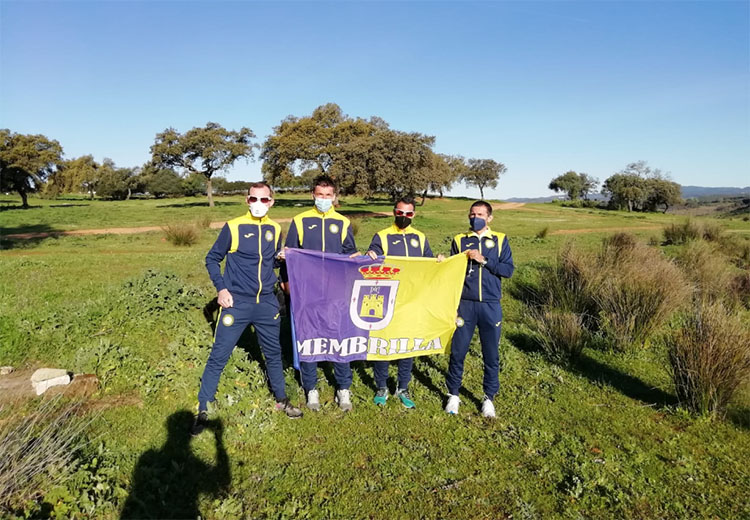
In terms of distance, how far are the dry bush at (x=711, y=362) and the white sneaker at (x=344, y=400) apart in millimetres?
4167

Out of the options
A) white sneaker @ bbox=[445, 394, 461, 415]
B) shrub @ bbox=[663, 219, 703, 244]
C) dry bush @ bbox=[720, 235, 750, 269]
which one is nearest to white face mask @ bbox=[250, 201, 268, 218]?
white sneaker @ bbox=[445, 394, 461, 415]

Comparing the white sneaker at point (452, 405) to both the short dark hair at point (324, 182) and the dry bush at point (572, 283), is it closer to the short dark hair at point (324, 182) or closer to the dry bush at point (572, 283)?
the short dark hair at point (324, 182)

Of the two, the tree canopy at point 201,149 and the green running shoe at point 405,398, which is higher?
the tree canopy at point 201,149

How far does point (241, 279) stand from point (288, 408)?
1649 millimetres

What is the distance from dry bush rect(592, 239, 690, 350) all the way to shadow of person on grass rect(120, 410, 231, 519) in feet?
22.3

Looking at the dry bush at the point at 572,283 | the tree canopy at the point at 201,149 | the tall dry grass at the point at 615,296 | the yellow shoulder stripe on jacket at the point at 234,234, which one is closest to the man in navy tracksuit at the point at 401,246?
the yellow shoulder stripe on jacket at the point at 234,234

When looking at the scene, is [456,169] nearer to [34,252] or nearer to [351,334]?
[34,252]

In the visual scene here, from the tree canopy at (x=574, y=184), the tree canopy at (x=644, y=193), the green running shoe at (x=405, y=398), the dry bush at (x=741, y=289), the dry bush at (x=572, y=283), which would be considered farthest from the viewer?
the tree canopy at (x=574, y=184)

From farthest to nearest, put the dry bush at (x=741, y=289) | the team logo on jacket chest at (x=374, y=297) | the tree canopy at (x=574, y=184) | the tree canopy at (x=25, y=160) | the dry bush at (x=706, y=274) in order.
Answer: the tree canopy at (x=574, y=184) < the tree canopy at (x=25, y=160) < the dry bush at (x=741, y=289) < the dry bush at (x=706, y=274) < the team logo on jacket chest at (x=374, y=297)

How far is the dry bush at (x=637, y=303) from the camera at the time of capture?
7742mm

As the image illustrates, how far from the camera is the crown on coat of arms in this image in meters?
5.32

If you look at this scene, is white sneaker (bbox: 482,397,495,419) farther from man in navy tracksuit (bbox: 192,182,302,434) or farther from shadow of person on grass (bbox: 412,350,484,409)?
man in navy tracksuit (bbox: 192,182,302,434)

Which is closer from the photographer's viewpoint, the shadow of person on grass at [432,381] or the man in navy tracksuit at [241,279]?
the man in navy tracksuit at [241,279]

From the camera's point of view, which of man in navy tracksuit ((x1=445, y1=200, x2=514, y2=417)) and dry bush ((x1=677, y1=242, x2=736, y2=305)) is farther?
dry bush ((x1=677, y1=242, x2=736, y2=305))
